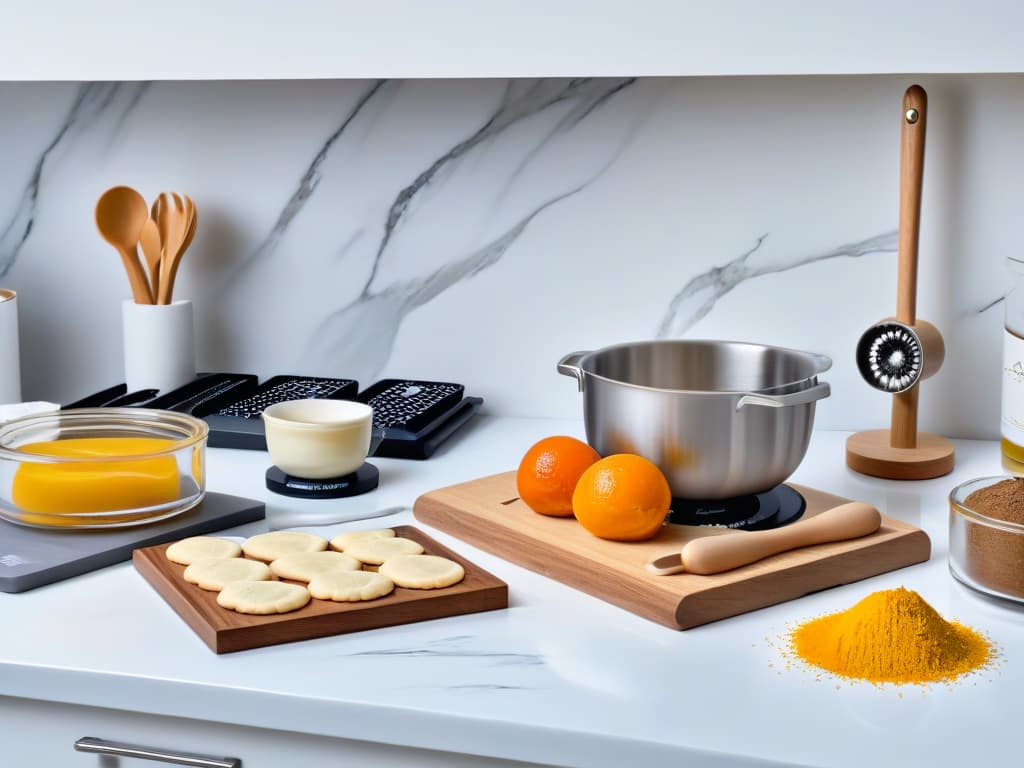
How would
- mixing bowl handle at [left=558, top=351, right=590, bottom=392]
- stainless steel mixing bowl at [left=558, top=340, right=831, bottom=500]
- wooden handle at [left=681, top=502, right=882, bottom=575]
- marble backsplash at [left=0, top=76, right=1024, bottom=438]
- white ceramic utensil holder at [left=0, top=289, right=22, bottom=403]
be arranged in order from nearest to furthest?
wooden handle at [left=681, top=502, right=882, bottom=575]
stainless steel mixing bowl at [left=558, top=340, right=831, bottom=500]
mixing bowl handle at [left=558, top=351, right=590, bottom=392]
marble backsplash at [left=0, top=76, right=1024, bottom=438]
white ceramic utensil holder at [left=0, top=289, right=22, bottom=403]

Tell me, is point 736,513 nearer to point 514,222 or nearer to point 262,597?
point 262,597

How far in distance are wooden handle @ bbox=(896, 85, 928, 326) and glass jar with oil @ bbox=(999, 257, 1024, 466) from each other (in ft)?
0.35

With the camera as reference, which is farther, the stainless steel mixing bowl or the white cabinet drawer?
the stainless steel mixing bowl

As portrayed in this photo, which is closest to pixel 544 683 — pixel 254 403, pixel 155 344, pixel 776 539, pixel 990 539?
pixel 776 539

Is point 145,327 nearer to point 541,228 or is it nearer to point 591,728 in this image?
point 541,228

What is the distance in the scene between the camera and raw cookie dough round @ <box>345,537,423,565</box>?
108 cm

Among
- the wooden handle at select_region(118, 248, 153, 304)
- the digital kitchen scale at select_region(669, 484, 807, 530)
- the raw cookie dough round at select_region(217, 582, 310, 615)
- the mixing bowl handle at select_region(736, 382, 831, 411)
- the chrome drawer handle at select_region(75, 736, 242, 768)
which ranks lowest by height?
the chrome drawer handle at select_region(75, 736, 242, 768)

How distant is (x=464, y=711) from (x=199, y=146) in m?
1.11

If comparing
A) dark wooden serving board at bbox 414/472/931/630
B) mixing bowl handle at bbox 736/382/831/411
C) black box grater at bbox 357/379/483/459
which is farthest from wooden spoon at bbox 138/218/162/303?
mixing bowl handle at bbox 736/382/831/411

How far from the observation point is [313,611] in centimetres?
97

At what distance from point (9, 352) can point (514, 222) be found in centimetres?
71

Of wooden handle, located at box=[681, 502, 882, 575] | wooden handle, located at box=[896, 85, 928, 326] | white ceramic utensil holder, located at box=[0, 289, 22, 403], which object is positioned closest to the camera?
wooden handle, located at box=[681, 502, 882, 575]

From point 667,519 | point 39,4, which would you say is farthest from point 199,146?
point 667,519

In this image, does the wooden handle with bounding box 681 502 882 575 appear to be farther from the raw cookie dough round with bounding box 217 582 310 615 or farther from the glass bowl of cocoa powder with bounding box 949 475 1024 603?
the raw cookie dough round with bounding box 217 582 310 615
